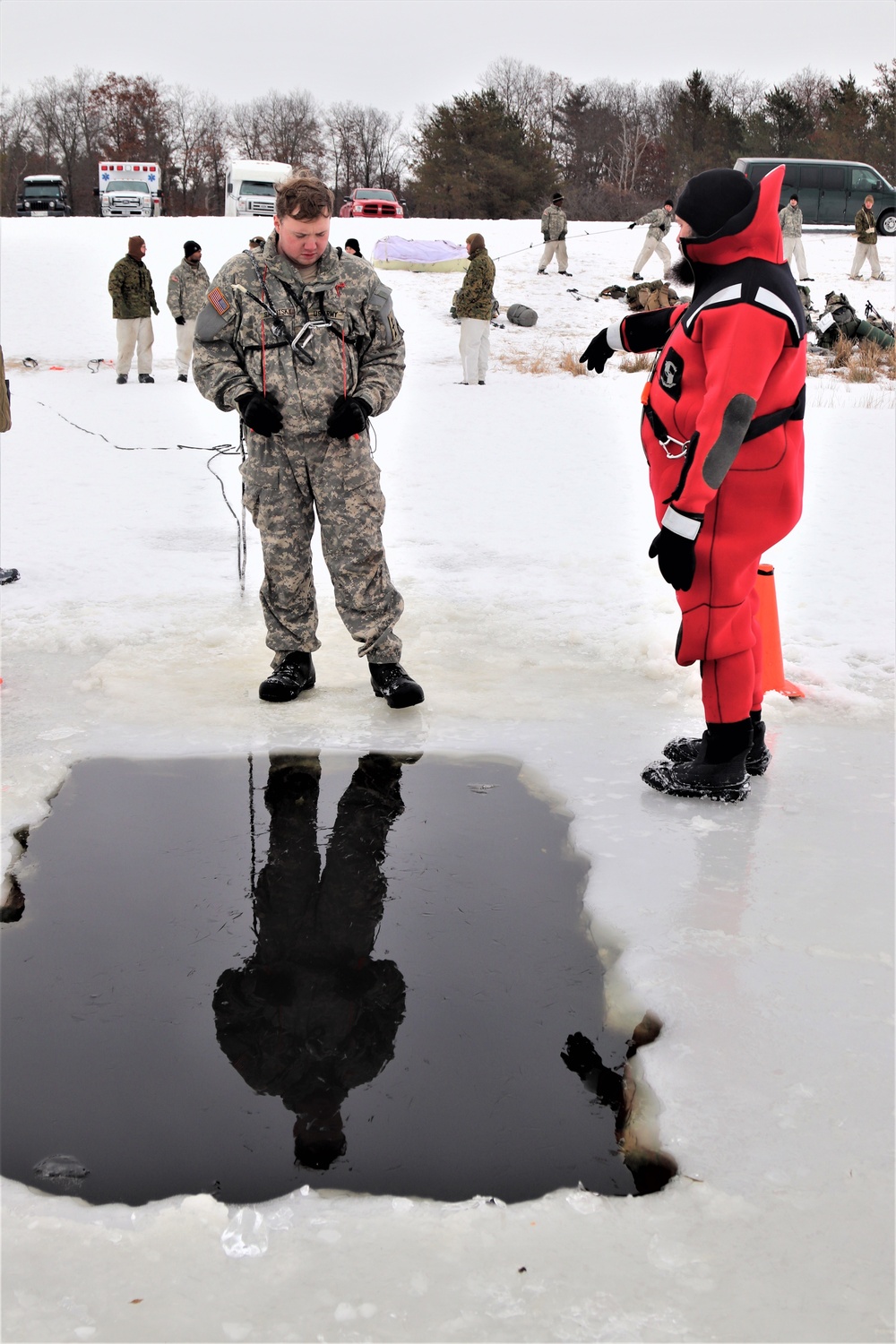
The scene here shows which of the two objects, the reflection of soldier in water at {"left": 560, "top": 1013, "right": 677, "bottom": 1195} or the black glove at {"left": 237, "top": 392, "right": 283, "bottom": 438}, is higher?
the black glove at {"left": 237, "top": 392, "right": 283, "bottom": 438}

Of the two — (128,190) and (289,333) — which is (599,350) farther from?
(128,190)

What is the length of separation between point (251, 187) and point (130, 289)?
14.9 metres

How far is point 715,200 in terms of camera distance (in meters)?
3.00

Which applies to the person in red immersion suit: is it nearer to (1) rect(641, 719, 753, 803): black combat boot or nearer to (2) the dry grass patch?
(1) rect(641, 719, 753, 803): black combat boot

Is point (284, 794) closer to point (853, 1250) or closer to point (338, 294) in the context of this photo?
point (338, 294)

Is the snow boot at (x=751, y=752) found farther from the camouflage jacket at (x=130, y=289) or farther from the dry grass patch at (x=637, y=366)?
the camouflage jacket at (x=130, y=289)

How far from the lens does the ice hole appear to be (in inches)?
80.2

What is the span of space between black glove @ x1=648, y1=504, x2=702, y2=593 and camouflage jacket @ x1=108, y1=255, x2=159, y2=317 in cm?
1120

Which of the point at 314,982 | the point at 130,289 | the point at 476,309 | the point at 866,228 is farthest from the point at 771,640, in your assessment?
the point at 866,228

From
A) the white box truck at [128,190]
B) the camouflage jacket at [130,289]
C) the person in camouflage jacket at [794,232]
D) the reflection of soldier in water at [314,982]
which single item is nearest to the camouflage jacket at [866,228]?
the person in camouflage jacket at [794,232]

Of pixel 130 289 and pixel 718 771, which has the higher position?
pixel 130 289

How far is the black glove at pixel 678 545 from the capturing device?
10.1 ft

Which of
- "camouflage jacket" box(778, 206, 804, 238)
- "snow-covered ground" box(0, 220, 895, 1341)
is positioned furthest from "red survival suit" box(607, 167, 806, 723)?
"camouflage jacket" box(778, 206, 804, 238)

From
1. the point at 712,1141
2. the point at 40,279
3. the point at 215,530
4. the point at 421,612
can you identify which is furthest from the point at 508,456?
the point at 40,279
